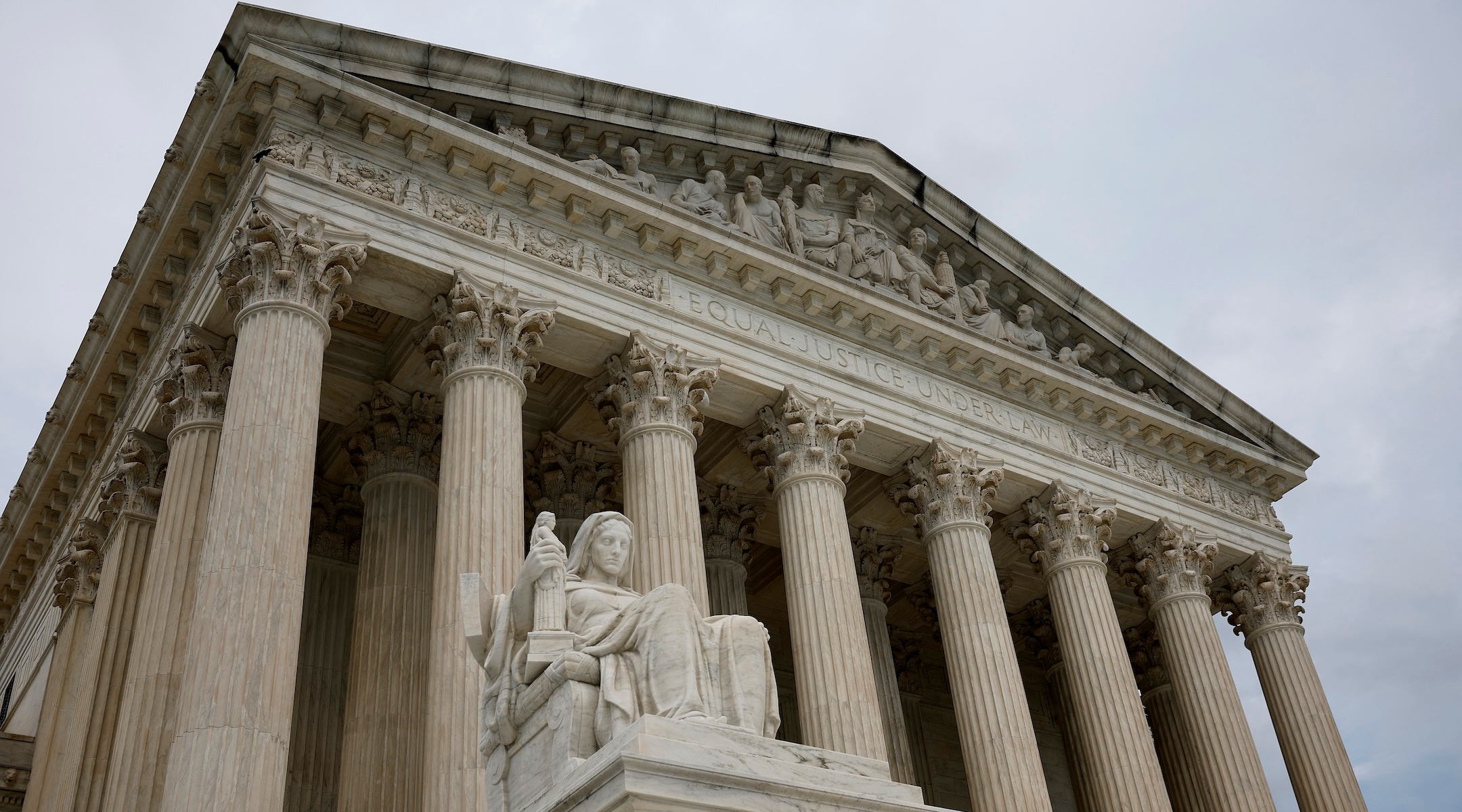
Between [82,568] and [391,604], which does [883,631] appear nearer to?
[391,604]

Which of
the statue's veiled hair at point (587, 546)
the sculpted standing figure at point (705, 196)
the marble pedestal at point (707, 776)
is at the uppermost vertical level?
the sculpted standing figure at point (705, 196)

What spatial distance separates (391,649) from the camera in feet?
57.4

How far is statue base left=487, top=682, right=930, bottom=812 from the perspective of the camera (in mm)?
6348

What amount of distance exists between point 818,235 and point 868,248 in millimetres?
1260

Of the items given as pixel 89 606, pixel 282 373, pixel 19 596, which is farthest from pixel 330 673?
pixel 19 596

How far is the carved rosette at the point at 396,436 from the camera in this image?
19016mm

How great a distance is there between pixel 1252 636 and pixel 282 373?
19862 millimetres

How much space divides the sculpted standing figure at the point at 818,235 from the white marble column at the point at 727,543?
14.6 feet

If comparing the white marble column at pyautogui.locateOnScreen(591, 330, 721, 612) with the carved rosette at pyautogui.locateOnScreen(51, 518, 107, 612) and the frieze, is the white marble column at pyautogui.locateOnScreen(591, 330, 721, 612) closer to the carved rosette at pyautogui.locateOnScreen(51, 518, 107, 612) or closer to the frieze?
the frieze

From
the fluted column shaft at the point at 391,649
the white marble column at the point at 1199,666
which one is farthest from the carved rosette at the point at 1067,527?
the fluted column shaft at the point at 391,649

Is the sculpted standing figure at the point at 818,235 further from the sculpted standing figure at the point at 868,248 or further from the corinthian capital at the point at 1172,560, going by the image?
the corinthian capital at the point at 1172,560

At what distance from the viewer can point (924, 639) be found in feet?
95.6

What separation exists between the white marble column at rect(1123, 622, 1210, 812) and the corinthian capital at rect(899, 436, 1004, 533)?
8.87 meters

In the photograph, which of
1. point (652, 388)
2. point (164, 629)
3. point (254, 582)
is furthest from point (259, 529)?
point (652, 388)
